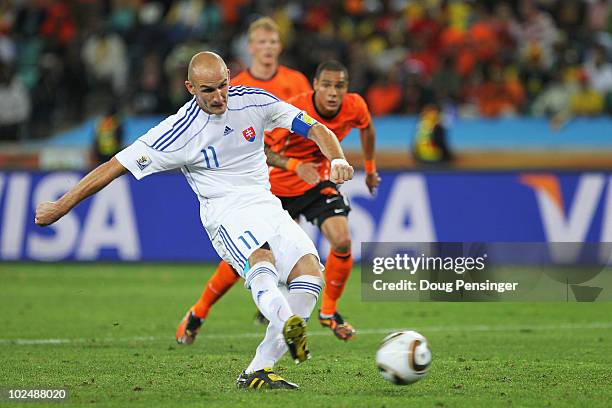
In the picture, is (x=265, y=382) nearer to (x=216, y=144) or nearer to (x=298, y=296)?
(x=298, y=296)

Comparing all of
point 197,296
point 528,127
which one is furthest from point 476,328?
point 528,127

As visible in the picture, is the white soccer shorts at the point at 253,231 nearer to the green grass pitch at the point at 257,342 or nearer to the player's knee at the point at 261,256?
the player's knee at the point at 261,256

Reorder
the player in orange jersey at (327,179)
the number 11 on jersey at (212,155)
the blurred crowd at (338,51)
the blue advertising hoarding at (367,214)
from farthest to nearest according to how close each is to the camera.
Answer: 1. the blurred crowd at (338,51)
2. the blue advertising hoarding at (367,214)
3. the player in orange jersey at (327,179)
4. the number 11 on jersey at (212,155)

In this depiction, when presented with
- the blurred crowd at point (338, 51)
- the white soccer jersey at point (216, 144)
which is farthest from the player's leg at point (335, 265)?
the blurred crowd at point (338, 51)

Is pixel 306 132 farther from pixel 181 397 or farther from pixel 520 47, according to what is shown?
pixel 520 47

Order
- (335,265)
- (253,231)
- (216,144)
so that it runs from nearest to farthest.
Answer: (253,231)
(216,144)
(335,265)

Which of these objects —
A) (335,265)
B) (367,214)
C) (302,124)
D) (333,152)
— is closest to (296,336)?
(333,152)

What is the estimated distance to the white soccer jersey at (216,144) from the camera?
22.5ft

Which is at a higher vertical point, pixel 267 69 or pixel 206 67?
pixel 267 69

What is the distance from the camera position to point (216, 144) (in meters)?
6.92

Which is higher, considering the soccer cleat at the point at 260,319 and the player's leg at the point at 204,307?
the soccer cleat at the point at 260,319

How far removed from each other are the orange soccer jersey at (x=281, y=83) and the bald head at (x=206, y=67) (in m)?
3.59

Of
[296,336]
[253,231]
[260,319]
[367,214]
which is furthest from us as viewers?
[367,214]

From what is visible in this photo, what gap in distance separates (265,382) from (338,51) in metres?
13.0
